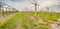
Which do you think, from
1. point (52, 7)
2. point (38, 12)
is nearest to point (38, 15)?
point (38, 12)

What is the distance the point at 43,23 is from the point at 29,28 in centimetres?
45

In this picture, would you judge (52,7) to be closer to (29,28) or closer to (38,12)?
(38,12)

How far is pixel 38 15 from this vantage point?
18.4 feet

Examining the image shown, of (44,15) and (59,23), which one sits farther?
(44,15)

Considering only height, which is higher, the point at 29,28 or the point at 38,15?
the point at 38,15

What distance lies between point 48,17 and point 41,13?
0.30 meters

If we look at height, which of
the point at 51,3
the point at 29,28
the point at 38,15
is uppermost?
the point at 51,3

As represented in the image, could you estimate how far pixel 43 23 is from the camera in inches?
209

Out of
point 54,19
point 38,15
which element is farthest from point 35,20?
point 54,19

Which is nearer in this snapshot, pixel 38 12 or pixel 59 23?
pixel 59 23

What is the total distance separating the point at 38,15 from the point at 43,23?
398 millimetres

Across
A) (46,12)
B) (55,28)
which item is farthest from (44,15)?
(55,28)

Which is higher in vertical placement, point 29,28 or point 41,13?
point 41,13

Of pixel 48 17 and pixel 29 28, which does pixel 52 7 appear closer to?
pixel 48 17
